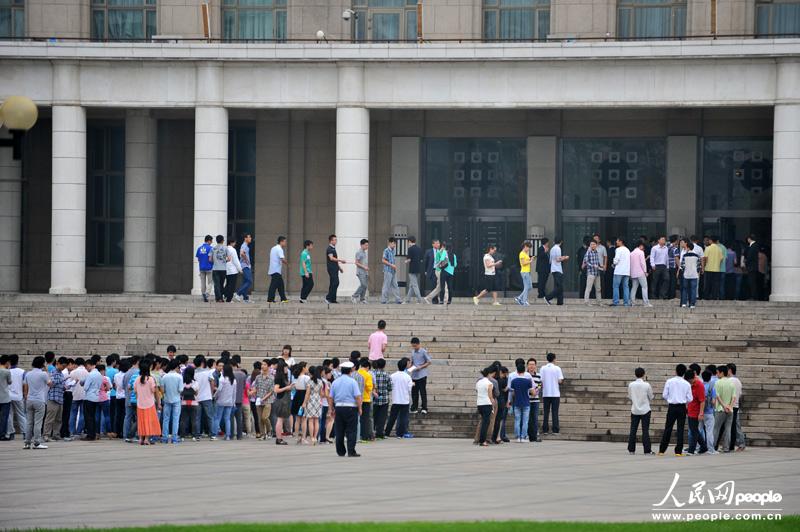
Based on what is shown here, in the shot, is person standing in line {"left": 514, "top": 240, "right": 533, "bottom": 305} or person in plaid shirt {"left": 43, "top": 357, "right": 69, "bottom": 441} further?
person standing in line {"left": 514, "top": 240, "right": 533, "bottom": 305}

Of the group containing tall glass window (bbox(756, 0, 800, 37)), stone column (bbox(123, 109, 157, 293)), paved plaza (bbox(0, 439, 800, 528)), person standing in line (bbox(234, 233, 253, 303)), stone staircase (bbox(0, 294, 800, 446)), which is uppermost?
tall glass window (bbox(756, 0, 800, 37))

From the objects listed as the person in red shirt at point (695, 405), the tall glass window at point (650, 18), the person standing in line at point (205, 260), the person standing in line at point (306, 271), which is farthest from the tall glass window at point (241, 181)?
the person in red shirt at point (695, 405)

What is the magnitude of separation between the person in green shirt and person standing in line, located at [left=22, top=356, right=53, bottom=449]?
1087 cm

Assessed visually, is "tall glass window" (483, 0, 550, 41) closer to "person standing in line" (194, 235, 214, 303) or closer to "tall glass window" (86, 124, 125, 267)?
"person standing in line" (194, 235, 214, 303)

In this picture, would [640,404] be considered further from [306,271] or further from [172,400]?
[306,271]

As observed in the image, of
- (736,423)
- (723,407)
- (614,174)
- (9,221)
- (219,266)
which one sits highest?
(614,174)

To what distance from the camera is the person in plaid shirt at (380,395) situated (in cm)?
2488

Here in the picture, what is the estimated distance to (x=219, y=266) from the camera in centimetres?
3375

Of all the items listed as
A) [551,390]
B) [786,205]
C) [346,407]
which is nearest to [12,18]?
[786,205]

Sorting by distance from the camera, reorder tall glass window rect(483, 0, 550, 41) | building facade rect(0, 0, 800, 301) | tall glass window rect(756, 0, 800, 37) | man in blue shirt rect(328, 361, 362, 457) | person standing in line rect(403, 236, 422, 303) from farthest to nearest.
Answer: tall glass window rect(483, 0, 550, 41) → tall glass window rect(756, 0, 800, 37) → building facade rect(0, 0, 800, 301) → person standing in line rect(403, 236, 422, 303) → man in blue shirt rect(328, 361, 362, 457)

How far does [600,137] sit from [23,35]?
1663 centimetres

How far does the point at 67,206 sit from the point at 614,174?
50.8 feet

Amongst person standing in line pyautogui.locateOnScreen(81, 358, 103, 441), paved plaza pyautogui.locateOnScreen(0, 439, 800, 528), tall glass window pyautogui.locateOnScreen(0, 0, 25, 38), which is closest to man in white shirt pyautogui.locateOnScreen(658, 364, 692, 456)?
paved plaza pyautogui.locateOnScreen(0, 439, 800, 528)

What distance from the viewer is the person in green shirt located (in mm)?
23625
